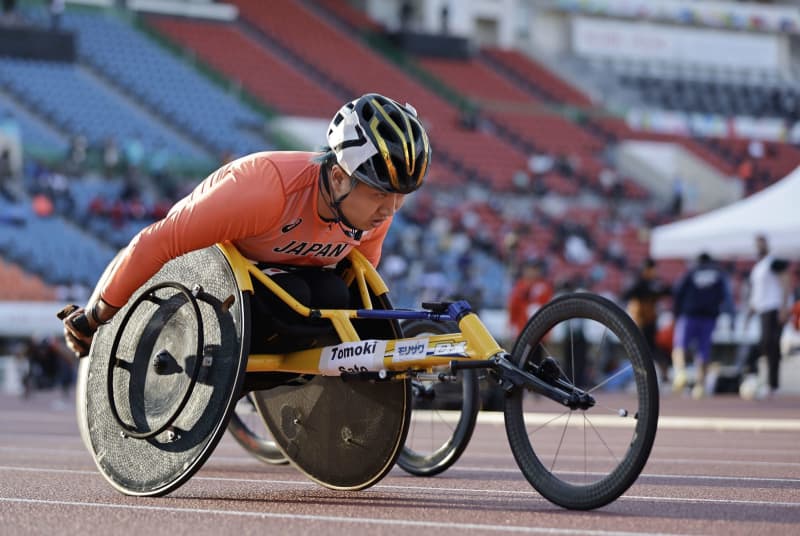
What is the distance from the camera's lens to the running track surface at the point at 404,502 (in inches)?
205

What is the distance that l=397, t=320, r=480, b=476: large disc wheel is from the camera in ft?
24.3

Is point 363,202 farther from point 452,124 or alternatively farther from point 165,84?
point 452,124

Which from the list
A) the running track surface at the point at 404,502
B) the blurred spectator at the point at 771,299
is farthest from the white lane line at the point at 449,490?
the blurred spectator at the point at 771,299

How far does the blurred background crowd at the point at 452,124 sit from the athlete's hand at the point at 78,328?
41.3 feet

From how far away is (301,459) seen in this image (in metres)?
6.98

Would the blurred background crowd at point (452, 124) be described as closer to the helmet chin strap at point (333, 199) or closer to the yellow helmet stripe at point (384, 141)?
the helmet chin strap at point (333, 199)

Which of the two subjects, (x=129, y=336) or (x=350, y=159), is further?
(x=129, y=336)

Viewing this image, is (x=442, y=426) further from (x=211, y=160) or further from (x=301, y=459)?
(x=211, y=160)

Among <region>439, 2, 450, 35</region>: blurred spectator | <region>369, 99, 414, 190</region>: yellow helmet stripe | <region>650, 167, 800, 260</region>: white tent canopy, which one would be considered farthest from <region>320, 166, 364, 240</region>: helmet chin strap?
<region>439, 2, 450, 35</region>: blurred spectator

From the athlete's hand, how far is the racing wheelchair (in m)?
0.07

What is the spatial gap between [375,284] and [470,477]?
1369 millimetres

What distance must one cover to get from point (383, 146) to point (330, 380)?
1408 millimetres

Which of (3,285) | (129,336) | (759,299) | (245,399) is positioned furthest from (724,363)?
(129,336)

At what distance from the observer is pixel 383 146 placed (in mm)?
5945
